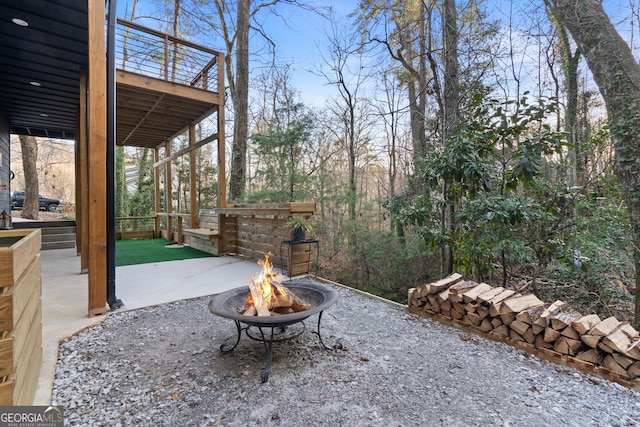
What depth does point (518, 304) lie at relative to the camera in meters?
2.52

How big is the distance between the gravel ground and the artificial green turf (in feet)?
10.9

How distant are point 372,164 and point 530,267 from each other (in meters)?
4.83

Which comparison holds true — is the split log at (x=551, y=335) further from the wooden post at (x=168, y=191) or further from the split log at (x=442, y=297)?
the wooden post at (x=168, y=191)

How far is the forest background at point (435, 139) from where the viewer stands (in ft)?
10.5

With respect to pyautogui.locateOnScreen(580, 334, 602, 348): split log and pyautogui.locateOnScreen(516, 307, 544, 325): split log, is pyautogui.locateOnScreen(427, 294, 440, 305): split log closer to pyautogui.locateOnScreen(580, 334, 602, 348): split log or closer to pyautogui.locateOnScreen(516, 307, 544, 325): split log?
pyautogui.locateOnScreen(516, 307, 544, 325): split log

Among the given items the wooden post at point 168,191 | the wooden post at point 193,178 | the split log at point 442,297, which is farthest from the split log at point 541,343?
the wooden post at point 168,191

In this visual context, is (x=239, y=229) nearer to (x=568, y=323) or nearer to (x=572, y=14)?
(x=568, y=323)

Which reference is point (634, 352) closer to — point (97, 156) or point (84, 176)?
point (97, 156)

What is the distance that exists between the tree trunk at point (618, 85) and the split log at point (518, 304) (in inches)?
58.3

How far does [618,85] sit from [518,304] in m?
Result: 2.68

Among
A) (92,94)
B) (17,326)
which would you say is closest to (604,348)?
(17,326)

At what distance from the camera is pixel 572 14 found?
3508mm

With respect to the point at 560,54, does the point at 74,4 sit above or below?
below

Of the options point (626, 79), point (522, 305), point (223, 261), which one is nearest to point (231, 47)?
point (223, 261)
